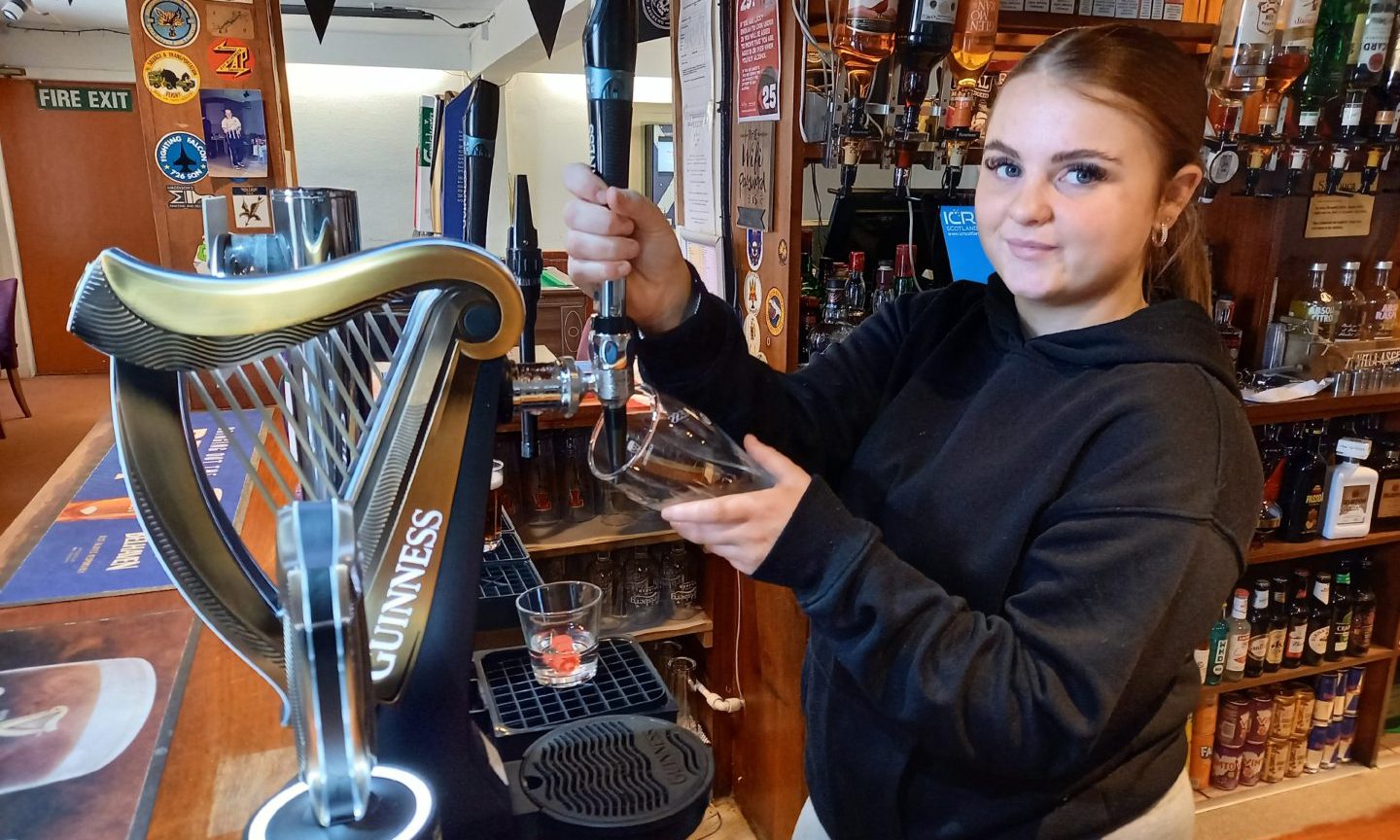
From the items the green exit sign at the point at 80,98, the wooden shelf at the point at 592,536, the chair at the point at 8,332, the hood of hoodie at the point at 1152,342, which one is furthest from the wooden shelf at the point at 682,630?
the green exit sign at the point at 80,98

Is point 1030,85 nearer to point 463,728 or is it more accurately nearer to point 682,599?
point 463,728

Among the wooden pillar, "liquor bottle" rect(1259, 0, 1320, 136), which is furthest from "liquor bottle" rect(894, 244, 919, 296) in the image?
the wooden pillar

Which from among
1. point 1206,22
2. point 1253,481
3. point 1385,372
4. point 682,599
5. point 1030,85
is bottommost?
point 682,599

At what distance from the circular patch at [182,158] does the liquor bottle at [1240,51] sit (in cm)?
233

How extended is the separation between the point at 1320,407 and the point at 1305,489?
21 cm

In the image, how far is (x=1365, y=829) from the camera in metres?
2.29

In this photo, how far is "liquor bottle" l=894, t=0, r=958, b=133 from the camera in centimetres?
158

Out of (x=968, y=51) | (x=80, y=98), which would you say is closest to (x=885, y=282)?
(x=968, y=51)

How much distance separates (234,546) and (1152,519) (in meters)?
0.66

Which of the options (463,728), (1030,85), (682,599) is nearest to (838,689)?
(463,728)

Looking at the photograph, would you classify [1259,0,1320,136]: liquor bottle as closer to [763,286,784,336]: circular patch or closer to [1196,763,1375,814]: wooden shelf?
[763,286,784,336]: circular patch

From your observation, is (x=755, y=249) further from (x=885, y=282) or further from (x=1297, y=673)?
(x=1297, y=673)

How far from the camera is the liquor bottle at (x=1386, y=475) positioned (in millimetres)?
2252

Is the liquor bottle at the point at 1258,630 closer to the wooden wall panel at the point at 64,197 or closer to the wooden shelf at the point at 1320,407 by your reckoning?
the wooden shelf at the point at 1320,407
